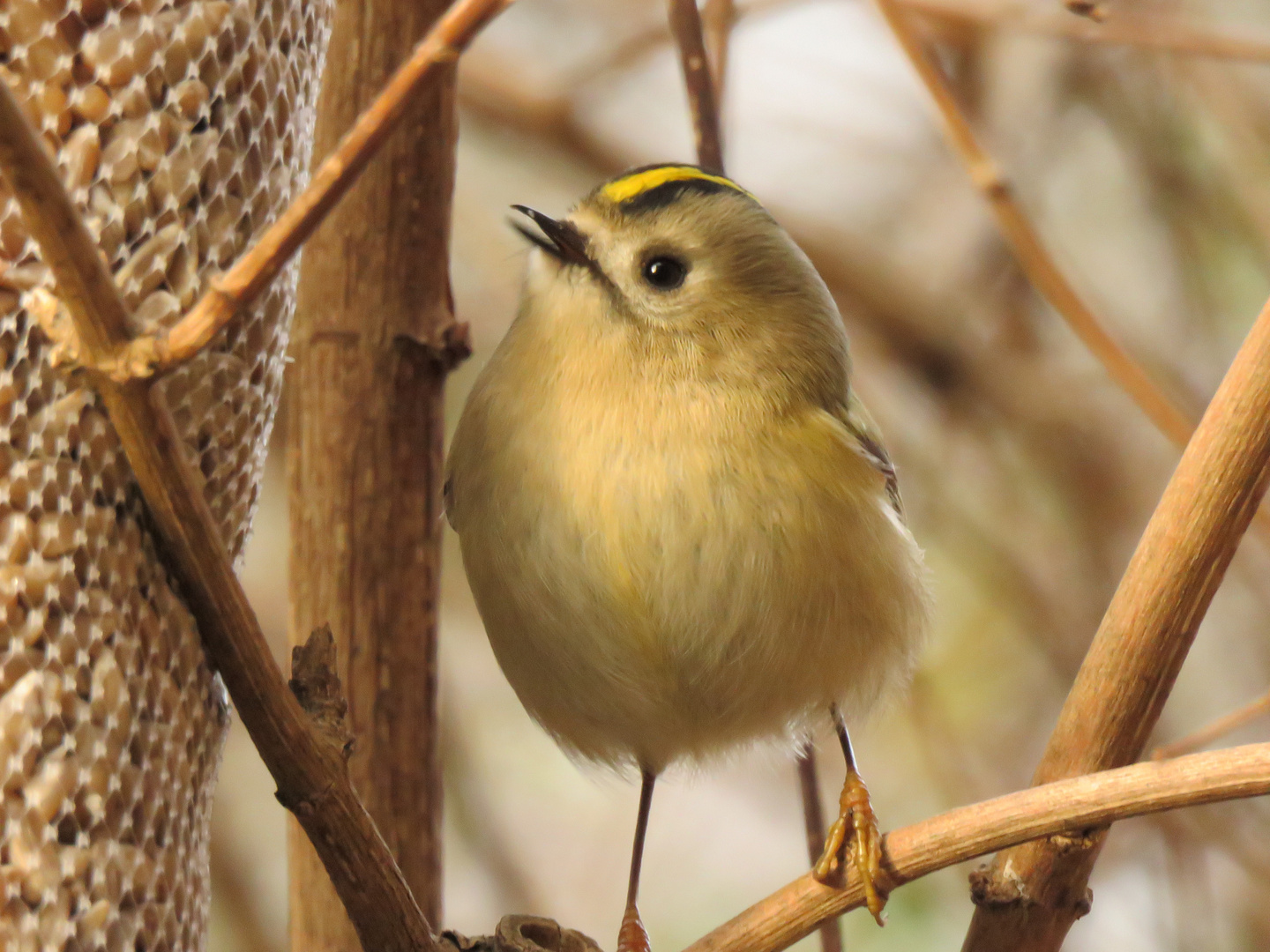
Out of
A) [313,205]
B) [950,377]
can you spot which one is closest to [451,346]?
[313,205]

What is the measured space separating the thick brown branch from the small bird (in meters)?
0.31

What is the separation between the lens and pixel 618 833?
2641 mm

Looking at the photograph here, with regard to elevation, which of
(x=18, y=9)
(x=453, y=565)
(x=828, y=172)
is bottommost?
(x=18, y=9)

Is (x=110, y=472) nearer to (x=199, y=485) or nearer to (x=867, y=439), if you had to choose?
(x=199, y=485)

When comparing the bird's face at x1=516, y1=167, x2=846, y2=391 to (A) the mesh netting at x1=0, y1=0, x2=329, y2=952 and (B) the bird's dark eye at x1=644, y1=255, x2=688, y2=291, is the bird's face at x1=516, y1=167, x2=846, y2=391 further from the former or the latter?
(A) the mesh netting at x1=0, y1=0, x2=329, y2=952

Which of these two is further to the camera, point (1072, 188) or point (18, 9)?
point (1072, 188)

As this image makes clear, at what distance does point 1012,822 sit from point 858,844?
0.22m

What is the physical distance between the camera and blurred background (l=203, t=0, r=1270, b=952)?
207 centimetres

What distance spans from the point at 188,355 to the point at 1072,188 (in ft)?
7.20

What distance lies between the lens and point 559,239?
43.5 inches

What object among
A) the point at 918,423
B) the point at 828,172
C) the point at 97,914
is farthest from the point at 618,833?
the point at 97,914

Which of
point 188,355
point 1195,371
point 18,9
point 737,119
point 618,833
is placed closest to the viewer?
point 188,355

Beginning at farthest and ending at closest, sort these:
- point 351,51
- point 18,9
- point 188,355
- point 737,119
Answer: point 737,119 < point 351,51 < point 18,9 < point 188,355

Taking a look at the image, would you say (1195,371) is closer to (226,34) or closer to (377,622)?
(377,622)
